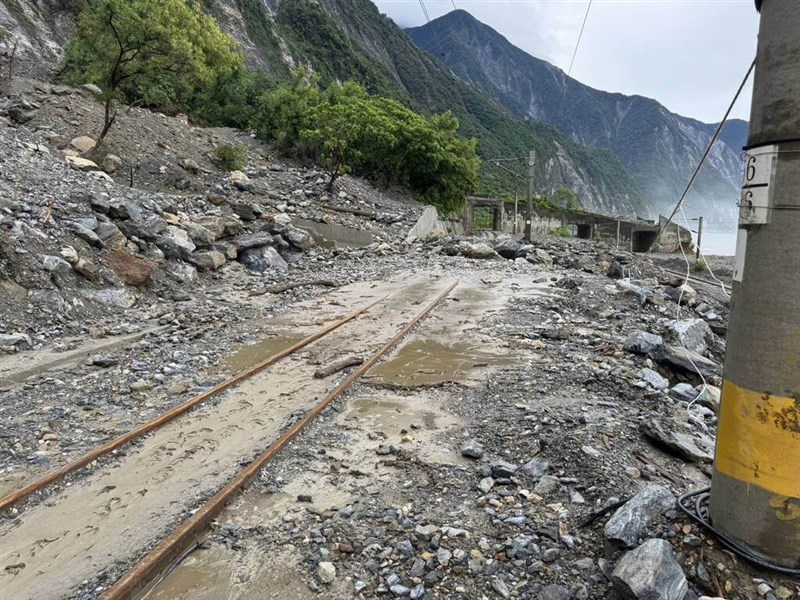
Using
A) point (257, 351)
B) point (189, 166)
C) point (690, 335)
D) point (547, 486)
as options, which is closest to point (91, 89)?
point (189, 166)

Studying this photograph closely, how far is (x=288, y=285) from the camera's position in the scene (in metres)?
13.1

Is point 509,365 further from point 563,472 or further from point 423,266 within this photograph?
point 423,266

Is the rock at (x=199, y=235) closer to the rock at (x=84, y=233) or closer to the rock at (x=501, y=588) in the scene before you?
the rock at (x=84, y=233)

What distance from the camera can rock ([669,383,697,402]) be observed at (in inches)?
247

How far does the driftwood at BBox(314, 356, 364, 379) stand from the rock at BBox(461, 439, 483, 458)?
2.69 meters

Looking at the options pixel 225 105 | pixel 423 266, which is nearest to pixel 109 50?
pixel 423 266

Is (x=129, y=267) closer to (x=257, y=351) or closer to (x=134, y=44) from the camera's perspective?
(x=257, y=351)

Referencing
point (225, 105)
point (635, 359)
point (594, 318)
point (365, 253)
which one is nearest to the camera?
point (635, 359)

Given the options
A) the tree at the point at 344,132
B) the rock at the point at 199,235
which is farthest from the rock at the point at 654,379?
the tree at the point at 344,132

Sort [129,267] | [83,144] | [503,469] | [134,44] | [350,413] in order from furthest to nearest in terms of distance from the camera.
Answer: [83,144] < [134,44] < [129,267] < [350,413] < [503,469]

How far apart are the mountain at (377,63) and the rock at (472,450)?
117 ft

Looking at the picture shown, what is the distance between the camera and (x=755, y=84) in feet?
8.37

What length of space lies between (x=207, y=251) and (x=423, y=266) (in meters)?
6.96

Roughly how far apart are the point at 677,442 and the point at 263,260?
40.8 ft
